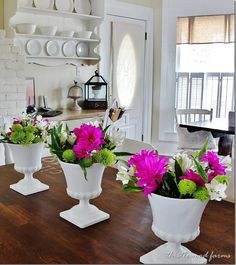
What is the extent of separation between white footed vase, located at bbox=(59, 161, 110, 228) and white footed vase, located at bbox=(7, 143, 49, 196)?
1.20ft

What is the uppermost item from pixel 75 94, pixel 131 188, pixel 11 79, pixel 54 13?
pixel 54 13

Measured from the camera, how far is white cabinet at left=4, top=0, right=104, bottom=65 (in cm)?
371

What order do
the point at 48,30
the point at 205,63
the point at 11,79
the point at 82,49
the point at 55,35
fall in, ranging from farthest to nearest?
the point at 205,63
the point at 82,49
the point at 55,35
the point at 48,30
the point at 11,79

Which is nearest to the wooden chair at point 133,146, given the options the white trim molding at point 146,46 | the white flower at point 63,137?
the white flower at point 63,137

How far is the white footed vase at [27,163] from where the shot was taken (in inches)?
69.8

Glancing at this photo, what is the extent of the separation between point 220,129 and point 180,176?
2.51 m

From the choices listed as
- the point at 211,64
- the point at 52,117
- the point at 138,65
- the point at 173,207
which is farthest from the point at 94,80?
the point at 173,207

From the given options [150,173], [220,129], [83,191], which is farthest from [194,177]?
[220,129]

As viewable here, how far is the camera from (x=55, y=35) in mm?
4109

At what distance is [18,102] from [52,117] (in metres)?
0.38

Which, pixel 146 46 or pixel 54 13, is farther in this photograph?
pixel 146 46

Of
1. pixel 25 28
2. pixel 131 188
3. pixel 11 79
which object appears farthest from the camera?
pixel 25 28

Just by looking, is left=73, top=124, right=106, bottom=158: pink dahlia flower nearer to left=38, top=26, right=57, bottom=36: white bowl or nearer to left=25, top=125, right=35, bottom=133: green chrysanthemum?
left=25, top=125, right=35, bottom=133: green chrysanthemum

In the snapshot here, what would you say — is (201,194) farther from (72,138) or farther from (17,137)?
(17,137)
